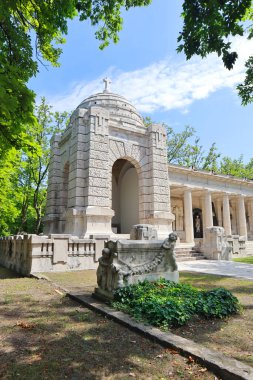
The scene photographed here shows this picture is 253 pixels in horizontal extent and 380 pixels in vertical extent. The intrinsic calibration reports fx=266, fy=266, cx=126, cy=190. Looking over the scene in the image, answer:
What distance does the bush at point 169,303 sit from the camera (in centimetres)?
466

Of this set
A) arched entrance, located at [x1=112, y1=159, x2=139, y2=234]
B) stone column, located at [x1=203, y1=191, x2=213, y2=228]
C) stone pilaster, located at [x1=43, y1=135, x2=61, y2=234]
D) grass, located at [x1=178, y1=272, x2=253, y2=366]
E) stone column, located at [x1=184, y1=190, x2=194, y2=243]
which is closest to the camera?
grass, located at [x1=178, y1=272, x2=253, y2=366]

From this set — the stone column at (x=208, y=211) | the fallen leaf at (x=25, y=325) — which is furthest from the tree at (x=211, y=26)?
the stone column at (x=208, y=211)

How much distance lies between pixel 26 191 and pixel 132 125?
14.9 meters

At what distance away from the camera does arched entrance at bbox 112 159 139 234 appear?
21.8 m

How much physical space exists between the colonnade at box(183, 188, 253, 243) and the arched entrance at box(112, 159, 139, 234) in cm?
521

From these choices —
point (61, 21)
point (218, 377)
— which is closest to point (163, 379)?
point (218, 377)

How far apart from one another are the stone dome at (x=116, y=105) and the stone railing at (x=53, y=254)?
10947mm

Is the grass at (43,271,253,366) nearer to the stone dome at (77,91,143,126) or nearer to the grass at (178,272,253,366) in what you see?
the grass at (178,272,253,366)

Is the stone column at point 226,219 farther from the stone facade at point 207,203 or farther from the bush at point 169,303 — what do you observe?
the bush at point 169,303

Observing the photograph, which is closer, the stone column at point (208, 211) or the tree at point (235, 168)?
the stone column at point (208, 211)

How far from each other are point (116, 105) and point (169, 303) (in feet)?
59.7

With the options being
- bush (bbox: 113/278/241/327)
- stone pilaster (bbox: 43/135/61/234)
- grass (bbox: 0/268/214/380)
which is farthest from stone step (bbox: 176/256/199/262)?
grass (bbox: 0/268/214/380)

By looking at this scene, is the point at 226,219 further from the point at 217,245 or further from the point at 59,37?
the point at 59,37

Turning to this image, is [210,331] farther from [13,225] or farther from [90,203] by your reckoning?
[13,225]
